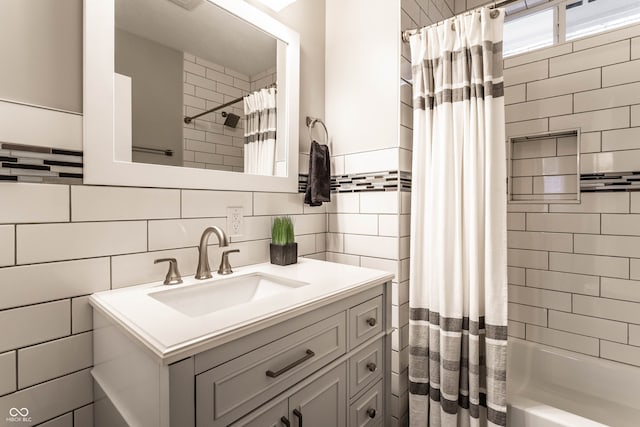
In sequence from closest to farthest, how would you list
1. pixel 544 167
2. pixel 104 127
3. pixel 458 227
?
pixel 104 127, pixel 458 227, pixel 544 167

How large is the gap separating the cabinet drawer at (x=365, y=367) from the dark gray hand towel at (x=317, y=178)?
0.71 meters

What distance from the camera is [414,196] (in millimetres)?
1404

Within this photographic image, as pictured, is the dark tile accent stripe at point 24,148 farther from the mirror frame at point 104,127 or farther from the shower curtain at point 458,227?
the shower curtain at point 458,227

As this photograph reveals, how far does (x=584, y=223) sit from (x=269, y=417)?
197cm

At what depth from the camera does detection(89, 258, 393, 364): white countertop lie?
584mm

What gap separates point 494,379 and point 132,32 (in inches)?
73.2

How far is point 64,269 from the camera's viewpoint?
0.83m

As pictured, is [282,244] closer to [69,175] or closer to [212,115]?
[212,115]

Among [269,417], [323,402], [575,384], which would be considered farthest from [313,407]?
[575,384]

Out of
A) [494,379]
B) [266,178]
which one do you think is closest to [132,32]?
[266,178]

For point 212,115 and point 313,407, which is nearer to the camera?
point 313,407

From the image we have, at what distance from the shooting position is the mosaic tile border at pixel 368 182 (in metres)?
1.45

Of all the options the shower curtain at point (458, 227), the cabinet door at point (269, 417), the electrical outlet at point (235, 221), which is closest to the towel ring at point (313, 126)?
the shower curtain at point (458, 227)

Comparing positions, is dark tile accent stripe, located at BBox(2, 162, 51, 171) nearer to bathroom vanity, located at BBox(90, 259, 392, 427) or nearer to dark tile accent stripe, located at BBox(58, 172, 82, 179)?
dark tile accent stripe, located at BBox(58, 172, 82, 179)
